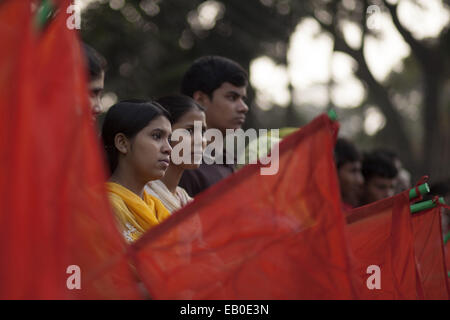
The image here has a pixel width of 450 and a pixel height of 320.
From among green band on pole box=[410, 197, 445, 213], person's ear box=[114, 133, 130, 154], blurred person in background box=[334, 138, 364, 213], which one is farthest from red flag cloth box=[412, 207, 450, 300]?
blurred person in background box=[334, 138, 364, 213]

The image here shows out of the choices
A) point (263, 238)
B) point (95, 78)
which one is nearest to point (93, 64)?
point (95, 78)

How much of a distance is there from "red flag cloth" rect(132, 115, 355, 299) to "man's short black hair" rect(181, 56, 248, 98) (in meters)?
1.98

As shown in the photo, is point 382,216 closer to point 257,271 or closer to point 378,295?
point 378,295

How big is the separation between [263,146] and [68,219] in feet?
7.97

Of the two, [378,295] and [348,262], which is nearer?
[348,262]

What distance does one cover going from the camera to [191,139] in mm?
3203

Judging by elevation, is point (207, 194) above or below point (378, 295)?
above

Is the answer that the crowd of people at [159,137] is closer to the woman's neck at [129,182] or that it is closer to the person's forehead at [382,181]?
the woman's neck at [129,182]

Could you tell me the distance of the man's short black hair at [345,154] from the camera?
4.94 metres

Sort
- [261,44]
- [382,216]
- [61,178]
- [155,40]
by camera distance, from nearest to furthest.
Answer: [61,178] → [382,216] → [155,40] → [261,44]

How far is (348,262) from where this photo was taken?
2.00 meters

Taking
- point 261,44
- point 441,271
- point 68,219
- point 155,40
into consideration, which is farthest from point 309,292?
point 261,44

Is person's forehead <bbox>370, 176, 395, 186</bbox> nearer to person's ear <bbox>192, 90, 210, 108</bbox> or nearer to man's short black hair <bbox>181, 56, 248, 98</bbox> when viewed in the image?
man's short black hair <bbox>181, 56, 248, 98</bbox>
